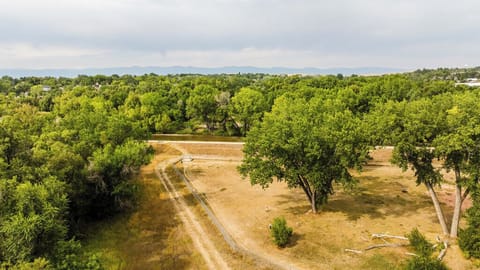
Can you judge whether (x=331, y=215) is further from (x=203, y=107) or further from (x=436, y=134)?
(x=203, y=107)

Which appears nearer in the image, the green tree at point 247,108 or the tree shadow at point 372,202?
the tree shadow at point 372,202

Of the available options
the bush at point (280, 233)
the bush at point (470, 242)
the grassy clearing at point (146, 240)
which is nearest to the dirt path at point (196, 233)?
the grassy clearing at point (146, 240)

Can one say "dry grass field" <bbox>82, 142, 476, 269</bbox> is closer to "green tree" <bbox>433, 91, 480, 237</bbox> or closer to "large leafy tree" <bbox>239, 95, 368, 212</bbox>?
"large leafy tree" <bbox>239, 95, 368, 212</bbox>

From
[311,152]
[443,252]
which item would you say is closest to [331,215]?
[311,152]

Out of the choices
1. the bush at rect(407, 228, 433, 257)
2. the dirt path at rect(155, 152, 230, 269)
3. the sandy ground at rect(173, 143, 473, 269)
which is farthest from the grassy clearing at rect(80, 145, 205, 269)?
the bush at rect(407, 228, 433, 257)

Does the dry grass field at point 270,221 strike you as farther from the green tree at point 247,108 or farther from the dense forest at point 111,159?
the green tree at point 247,108
